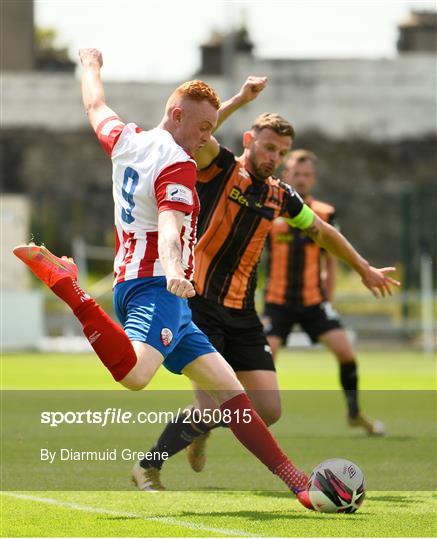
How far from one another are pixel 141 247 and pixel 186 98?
0.81 meters

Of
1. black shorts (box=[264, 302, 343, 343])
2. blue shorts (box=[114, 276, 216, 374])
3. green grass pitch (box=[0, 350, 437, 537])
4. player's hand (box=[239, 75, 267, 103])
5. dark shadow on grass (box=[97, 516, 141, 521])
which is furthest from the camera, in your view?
black shorts (box=[264, 302, 343, 343])

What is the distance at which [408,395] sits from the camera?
52.3 feet

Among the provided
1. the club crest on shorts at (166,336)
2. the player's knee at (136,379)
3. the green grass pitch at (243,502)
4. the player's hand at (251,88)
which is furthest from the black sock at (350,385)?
the player's knee at (136,379)

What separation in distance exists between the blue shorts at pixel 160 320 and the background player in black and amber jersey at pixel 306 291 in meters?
4.90

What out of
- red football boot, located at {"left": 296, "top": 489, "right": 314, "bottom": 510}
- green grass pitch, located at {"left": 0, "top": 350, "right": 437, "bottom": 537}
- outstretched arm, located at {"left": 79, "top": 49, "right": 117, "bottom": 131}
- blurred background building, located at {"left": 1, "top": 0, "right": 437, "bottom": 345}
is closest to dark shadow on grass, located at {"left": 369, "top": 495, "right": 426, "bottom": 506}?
green grass pitch, located at {"left": 0, "top": 350, "right": 437, "bottom": 537}

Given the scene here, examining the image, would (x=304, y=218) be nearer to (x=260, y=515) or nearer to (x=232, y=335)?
(x=232, y=335)

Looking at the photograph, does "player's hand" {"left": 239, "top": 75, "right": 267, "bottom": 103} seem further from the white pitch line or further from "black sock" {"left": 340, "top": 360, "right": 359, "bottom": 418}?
"black sock" {"left": 340, "top": 360, "right": 359, "bottom": 418}

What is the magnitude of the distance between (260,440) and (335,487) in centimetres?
47

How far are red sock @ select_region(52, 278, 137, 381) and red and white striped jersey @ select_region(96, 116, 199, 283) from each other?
1.27 ft

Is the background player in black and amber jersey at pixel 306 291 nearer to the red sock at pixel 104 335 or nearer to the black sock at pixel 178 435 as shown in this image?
the black sock at pixel 178 435

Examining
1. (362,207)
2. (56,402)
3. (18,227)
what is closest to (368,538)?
(56,402)

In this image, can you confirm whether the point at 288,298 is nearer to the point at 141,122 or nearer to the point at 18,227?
the point at 18,227

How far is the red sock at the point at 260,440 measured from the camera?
6.92 m

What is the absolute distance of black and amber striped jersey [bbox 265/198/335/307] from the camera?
39.8ft
